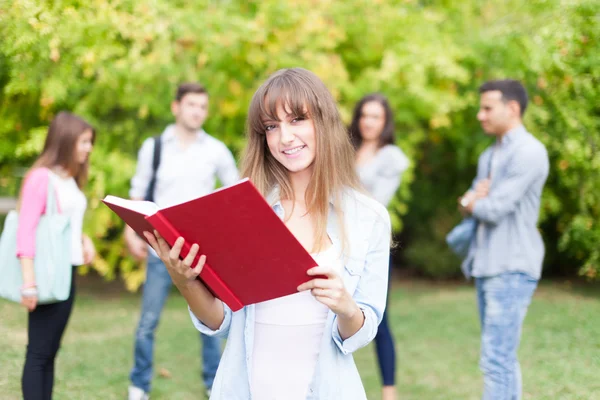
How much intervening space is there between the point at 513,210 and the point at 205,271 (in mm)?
2417

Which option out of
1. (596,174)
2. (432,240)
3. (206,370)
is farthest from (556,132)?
(206,370)

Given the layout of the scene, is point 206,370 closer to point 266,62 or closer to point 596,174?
point 266,62

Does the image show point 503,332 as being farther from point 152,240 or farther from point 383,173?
point 152,240

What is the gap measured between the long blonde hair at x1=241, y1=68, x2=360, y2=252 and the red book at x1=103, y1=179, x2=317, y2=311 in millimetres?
304

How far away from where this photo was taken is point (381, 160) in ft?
15.0

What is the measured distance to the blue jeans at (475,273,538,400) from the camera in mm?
3664

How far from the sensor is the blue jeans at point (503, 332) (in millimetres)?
3664

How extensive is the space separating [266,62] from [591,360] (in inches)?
177

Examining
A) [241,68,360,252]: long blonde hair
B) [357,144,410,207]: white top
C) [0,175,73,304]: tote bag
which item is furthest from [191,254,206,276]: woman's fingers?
[357,144,410,207]: white top

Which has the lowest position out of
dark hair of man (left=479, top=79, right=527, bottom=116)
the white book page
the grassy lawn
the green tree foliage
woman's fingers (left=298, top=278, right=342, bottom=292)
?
the grassy lawn

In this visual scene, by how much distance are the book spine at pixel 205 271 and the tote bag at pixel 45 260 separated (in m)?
1.62

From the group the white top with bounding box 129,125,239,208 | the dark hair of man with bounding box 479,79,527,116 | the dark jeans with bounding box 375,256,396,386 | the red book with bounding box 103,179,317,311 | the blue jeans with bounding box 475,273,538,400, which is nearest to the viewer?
the red book with bounding box 103,179,317,311

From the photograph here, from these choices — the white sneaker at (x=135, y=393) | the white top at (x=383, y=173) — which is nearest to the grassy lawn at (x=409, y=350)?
the white sneaker at (x=135, y=393)

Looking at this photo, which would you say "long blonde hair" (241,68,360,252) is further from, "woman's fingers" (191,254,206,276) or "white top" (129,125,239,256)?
"white top" (129,125,239,256)
